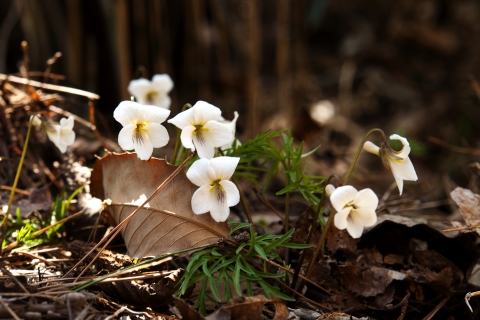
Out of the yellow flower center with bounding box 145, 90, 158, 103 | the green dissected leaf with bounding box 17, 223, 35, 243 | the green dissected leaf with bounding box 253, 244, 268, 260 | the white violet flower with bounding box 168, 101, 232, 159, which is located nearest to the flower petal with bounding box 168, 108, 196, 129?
the white violet flower with bounding box 168, 101, 232, 159

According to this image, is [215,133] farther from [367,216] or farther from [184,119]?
[367,216]

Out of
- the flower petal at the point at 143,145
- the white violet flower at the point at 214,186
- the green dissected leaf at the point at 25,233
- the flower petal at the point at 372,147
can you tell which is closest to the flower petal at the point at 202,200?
the white violet flower at the point at 214,186

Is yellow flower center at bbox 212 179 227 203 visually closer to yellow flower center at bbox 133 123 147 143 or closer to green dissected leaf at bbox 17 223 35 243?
yellow flower center at bbox 133 123 147 143

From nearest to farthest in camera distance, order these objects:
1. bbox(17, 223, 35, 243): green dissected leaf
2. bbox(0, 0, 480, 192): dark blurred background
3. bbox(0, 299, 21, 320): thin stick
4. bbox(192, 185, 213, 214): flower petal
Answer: bbox(0, 299, 21, 320): thin stick, bbox(192, 185, 213, 214): flower petal, bbox(17, 223, 35, 243): green dissected leaf, bbox(0, 0, 480, 192): dark blurred background

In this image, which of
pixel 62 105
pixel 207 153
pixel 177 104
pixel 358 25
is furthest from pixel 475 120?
pixel 207 153

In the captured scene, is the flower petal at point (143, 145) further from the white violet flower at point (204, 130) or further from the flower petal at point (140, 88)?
the flower petal at point (140, 88)

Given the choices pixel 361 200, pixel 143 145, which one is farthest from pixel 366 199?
pixel 143 145

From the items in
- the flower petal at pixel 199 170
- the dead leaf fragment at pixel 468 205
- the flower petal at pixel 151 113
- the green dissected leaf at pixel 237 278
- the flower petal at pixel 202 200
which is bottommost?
the dead leaf fragment at pixel 468 205
